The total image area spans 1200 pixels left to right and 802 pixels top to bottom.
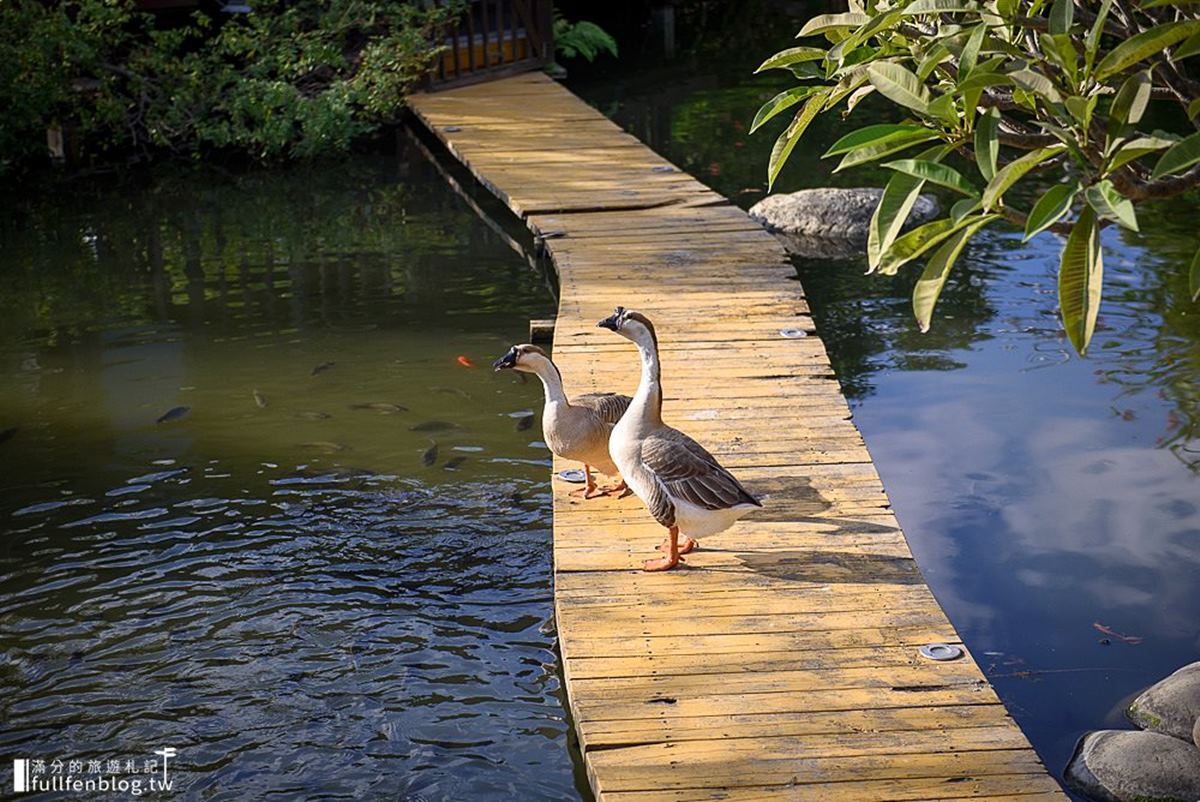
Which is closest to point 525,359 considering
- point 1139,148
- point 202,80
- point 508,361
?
point 508,361

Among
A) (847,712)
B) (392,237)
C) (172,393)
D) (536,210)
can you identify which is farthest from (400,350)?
(847,712)

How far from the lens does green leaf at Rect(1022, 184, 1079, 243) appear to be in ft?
11.0

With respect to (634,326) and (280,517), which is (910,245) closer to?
(634,326)

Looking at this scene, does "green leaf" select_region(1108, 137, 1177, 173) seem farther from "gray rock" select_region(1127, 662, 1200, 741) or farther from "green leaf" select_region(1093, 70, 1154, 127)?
"gray rock" select_region(1127, 662, 1200, 741)

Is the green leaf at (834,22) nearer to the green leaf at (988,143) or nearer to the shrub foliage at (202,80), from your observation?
the green leaf at (988,143)

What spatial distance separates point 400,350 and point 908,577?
221 inches

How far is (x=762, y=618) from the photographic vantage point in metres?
5.89

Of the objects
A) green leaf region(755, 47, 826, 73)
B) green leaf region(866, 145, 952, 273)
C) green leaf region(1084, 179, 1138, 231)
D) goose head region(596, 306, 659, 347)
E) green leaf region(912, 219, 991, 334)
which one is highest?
green leaf region(755, 47, 826, 73)

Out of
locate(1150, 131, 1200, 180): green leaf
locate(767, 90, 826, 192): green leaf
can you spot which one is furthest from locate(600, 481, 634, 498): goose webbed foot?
locate(1150, 131, 1200, 180): green leaf

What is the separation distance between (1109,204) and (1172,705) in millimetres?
3414

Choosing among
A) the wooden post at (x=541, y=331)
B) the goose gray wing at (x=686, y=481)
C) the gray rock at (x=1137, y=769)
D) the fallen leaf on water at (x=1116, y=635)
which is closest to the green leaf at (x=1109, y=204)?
the goose gray wing at (x=686, y=481)

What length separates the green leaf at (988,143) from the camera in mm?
3557

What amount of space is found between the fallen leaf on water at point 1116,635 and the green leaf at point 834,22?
3654 mm

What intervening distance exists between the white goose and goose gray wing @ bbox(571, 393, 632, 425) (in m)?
0.81
